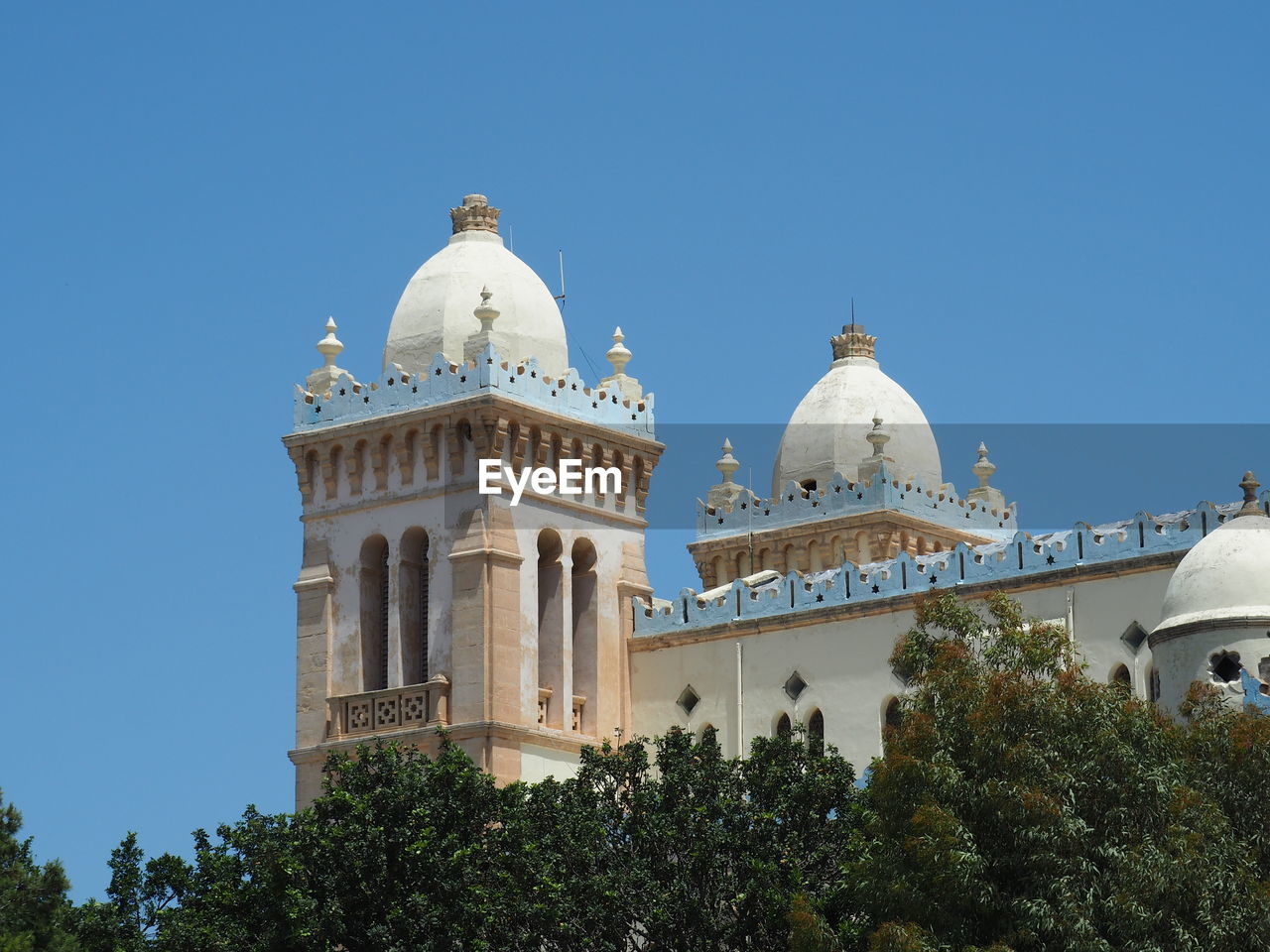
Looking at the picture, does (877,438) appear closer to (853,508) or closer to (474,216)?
(853,508)

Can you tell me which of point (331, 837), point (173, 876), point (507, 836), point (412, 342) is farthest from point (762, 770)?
point (412, 342)

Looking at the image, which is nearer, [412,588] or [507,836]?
[507,836]

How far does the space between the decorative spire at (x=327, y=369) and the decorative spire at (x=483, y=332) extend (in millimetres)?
2579

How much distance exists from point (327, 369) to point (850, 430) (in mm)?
11155

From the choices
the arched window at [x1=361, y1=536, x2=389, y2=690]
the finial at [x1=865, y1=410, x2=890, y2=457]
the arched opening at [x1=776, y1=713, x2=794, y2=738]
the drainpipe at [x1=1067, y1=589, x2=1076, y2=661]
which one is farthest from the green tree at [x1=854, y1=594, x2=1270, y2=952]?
the finial at [x1=865, y1=410, x2=890, y2=457]

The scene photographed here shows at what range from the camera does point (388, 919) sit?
3562 centimetres

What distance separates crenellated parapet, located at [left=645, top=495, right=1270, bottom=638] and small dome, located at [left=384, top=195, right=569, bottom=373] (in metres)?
4.49

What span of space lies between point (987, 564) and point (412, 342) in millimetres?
10319

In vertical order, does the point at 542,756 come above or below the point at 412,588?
below

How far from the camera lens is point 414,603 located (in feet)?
144

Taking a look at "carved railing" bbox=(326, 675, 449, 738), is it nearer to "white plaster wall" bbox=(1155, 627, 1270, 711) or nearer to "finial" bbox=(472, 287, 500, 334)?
"finial" bbox=(472, 287, 500, 334)

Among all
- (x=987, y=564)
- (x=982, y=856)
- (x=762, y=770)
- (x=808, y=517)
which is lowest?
(x=982, y=856)

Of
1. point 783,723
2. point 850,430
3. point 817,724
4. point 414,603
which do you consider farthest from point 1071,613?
point 850,430

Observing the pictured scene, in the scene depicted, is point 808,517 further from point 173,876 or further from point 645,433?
point 173,876
